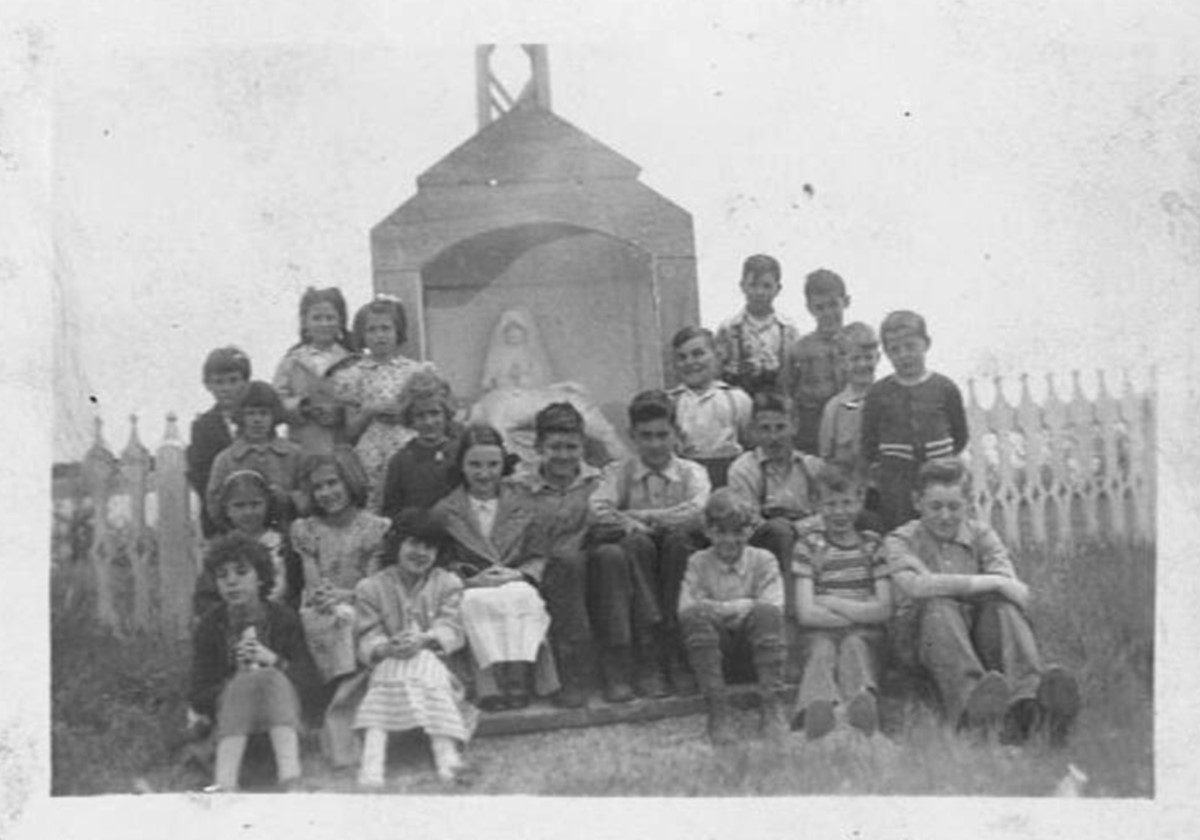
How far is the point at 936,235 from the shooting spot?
4512 mm

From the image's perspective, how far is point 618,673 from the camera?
4.39 meters

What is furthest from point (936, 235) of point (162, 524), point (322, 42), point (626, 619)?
point (162, 524)

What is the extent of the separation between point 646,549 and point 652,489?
0.48ft

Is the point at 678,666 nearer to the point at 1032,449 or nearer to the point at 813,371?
the point at 813,371

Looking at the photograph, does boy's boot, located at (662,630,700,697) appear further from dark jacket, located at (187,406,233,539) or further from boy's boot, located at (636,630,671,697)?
dark jacket, located at (187,406,233,539)

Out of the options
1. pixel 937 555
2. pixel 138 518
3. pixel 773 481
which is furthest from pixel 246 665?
pixel 937 555

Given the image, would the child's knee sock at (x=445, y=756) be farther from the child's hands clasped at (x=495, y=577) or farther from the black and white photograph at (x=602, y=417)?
the child's hands clasped at (x=495, y=577)

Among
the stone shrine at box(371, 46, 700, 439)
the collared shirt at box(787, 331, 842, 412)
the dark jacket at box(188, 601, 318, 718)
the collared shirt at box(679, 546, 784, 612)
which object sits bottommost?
the dark jacket at box(188, 601, 318, 718)

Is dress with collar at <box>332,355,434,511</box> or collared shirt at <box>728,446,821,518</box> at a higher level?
dress with collar at <box>332,355,434,511</box>

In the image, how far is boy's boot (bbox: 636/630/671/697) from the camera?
4.39 m

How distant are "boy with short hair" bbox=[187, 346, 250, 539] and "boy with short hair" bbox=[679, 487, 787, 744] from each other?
1119 millimetres

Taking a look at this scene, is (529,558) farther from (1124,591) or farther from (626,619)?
(1124,591)

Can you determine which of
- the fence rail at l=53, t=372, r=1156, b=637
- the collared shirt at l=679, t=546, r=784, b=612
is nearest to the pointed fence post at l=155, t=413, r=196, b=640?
the fence rail at l=53, t=372, r=1156, b=637

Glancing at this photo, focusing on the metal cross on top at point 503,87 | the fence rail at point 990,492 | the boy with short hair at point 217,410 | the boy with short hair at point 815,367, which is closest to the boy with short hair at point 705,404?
the boy with short hair at point 815,367
